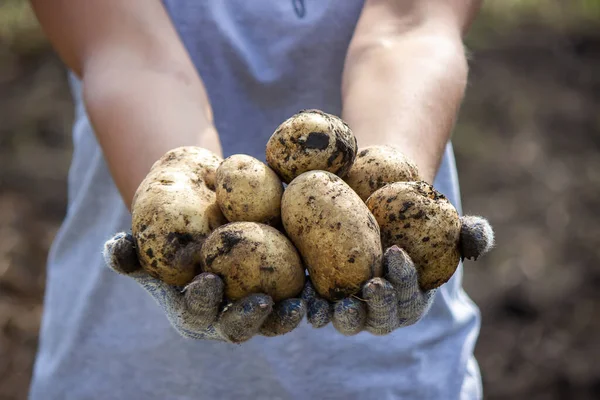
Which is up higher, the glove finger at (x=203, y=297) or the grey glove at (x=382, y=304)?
the glove finger at (x=203, y=297)

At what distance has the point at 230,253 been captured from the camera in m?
1.33

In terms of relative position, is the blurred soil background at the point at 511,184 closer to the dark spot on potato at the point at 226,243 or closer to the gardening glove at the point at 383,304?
the gardening glove at the point at 383,304

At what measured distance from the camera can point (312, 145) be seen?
4.69 feet

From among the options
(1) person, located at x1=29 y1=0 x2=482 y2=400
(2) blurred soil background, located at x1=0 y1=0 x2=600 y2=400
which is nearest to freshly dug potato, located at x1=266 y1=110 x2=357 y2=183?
(1) person, located at x1=29 y1=0 x2=482 y2=400

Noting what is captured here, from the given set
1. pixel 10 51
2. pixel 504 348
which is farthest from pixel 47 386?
pixel 10 51

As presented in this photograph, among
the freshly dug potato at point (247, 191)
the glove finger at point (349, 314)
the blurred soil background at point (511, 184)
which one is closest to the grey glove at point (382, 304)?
the glove finger at point (349, 314)

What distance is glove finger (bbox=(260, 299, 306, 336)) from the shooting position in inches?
50.6

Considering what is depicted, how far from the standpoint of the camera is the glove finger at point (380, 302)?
49.8 inches

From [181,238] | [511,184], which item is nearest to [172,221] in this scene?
[181,238]

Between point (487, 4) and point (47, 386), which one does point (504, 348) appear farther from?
point (487, 4)

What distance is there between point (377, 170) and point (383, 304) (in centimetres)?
30

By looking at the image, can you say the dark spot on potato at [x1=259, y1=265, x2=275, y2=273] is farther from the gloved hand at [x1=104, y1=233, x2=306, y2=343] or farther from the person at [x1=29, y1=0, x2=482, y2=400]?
the person at [x1=29, y1=0, x2=482, y2=400]

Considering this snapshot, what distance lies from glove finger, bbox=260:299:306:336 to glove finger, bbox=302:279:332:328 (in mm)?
21

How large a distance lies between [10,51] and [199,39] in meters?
4.50
